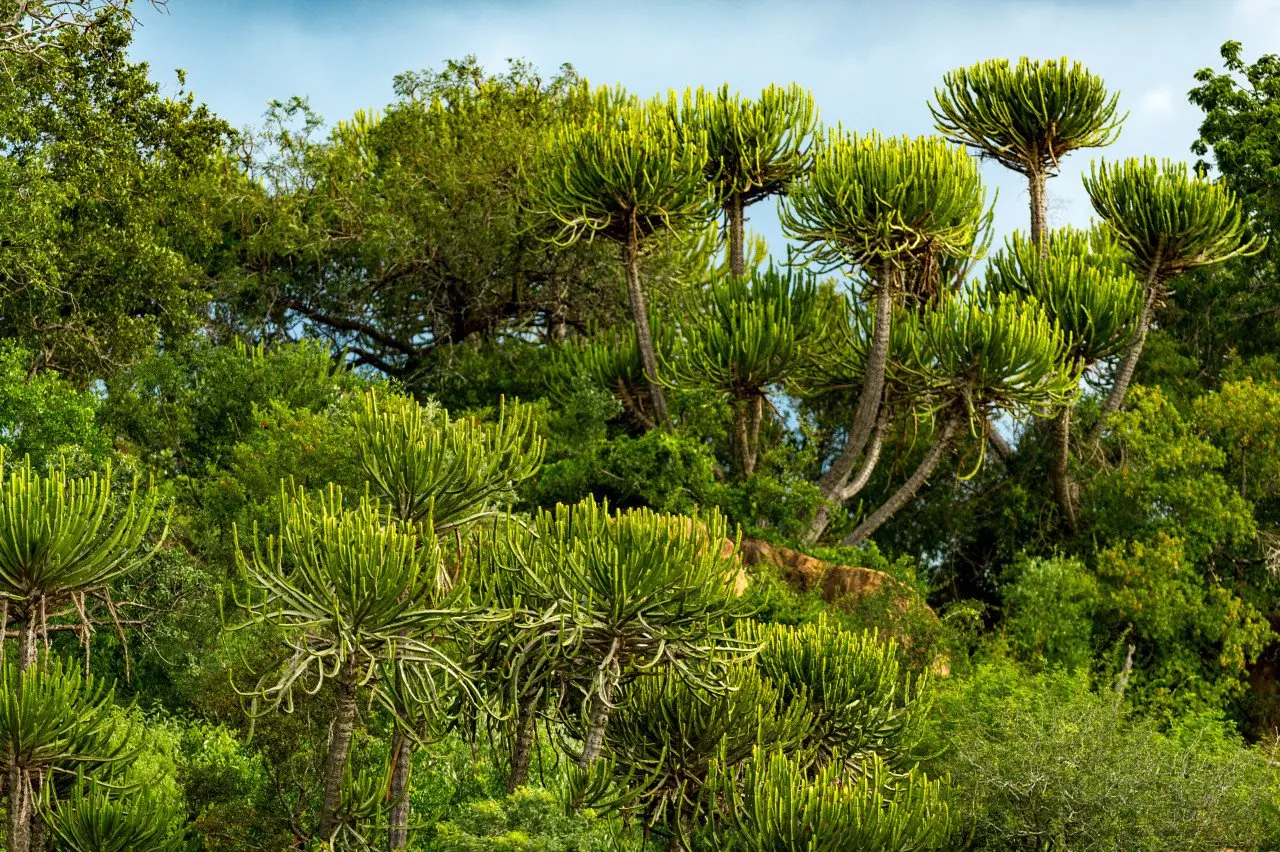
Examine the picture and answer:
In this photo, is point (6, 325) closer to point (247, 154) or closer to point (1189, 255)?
point (247, 154)

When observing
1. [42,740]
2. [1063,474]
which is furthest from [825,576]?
[42,740]

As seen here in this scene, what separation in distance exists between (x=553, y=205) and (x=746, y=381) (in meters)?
3.82

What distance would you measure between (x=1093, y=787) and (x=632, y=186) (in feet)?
40.3

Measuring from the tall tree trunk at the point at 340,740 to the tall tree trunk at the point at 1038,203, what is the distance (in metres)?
17.1

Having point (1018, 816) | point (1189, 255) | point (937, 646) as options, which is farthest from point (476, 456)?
point (1189, 255)

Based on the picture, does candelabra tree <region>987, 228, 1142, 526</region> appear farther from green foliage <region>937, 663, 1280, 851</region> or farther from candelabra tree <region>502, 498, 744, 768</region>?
candelabra tree <region>502, 498, 744, 768</region>

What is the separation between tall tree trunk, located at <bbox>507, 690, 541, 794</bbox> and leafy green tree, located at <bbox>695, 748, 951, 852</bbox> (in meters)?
1.39

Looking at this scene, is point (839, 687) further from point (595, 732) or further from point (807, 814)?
point (595, 732)

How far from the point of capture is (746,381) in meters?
23.2

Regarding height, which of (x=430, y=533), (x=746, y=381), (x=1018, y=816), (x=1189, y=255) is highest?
(x=1189, y=255)

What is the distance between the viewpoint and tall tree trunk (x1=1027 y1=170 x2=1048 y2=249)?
2598cm

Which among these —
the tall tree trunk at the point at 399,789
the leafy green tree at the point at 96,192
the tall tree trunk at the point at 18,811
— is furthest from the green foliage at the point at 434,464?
the leafy green tree at the point at 96,192

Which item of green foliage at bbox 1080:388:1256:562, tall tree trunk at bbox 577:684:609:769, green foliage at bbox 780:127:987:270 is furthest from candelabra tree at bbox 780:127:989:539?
tall tree trunk at bbox 577:684:609:769

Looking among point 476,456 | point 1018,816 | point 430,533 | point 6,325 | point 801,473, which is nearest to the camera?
point 430,533
